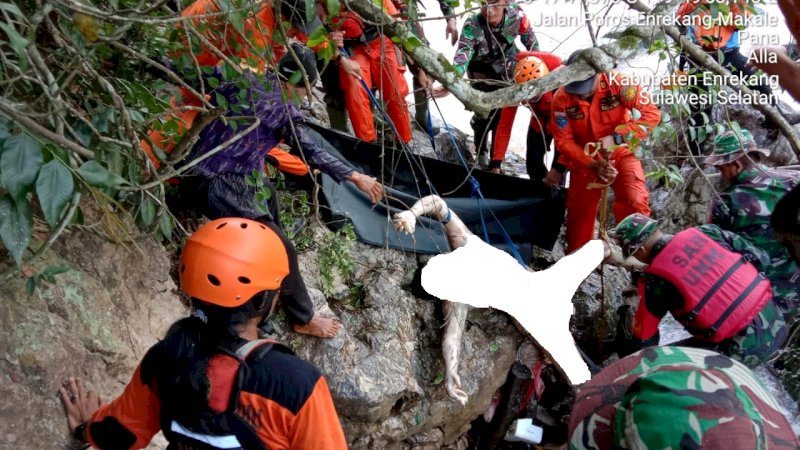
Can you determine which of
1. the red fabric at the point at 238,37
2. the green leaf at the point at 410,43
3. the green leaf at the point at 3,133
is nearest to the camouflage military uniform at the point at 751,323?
the green leaf at the point at 410,43

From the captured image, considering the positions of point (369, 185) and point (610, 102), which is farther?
point (610, 102)

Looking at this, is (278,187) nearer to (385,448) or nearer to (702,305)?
(385,448)

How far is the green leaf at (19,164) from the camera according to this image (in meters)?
1.52

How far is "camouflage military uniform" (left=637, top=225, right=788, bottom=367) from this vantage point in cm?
350

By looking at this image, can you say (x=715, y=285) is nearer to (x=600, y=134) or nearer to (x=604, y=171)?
(x=604, y=171)

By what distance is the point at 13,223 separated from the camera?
1.65 meters

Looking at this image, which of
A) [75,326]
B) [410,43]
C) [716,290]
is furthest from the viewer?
[716,290]

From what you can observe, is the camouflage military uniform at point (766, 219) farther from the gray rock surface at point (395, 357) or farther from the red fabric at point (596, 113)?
the gray rock surface at point (395, 357)

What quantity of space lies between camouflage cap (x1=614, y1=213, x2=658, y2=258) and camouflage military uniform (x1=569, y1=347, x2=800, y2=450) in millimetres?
2416

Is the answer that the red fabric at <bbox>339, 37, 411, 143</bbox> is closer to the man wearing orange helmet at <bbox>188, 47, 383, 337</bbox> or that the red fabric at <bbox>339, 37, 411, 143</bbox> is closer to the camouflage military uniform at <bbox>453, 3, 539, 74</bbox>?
the camouflage military uniform at <bbox>453, 3, 539, 74</bbox>

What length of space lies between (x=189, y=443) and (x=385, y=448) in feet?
7.20

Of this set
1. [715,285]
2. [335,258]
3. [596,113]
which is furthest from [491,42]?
[715,285]

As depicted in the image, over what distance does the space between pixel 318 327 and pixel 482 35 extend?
3.33m

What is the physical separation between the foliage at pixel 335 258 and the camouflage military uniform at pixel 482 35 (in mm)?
2094
